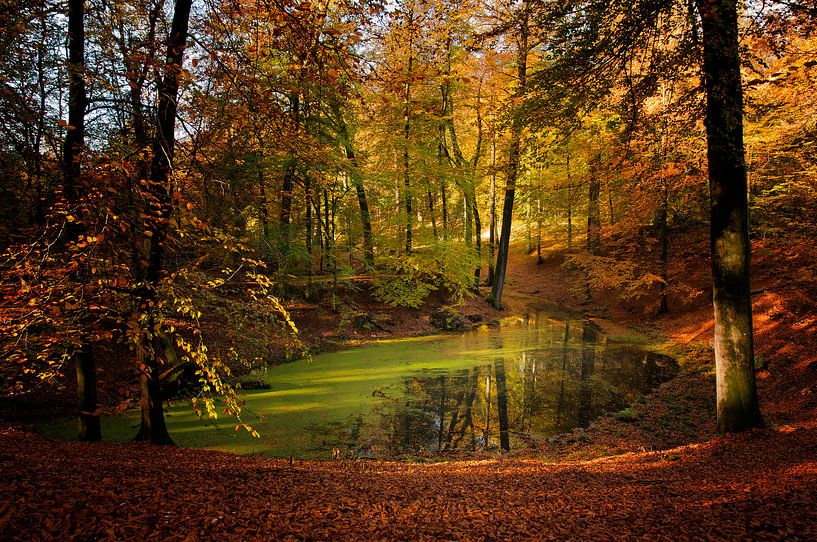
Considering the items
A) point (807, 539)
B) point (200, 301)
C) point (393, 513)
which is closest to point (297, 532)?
point (393, 513)

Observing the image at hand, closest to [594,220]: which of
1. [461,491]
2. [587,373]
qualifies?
[587,373]

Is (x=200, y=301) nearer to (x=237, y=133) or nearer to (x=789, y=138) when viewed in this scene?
(x=237, y=133)

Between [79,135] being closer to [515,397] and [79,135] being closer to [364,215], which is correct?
[515,397]

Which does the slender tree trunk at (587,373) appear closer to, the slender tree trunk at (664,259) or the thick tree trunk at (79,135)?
the slender tree trunk at (664,259)

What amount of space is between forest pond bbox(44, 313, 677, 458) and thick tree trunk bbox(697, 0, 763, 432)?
2871 millimetres

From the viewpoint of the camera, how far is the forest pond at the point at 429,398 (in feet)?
23.6

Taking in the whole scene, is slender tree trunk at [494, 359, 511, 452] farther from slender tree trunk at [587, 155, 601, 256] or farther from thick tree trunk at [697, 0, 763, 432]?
slender tree trunk at [587, 155, 601, 256]

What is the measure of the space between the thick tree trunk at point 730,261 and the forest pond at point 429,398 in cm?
287

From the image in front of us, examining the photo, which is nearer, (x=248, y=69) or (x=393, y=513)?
(x=393, y=513)

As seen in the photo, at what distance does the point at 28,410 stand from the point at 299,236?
9.39 m

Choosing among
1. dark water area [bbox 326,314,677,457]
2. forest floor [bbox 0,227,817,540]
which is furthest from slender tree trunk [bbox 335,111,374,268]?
forest floor [bbox 0,227,817,540]

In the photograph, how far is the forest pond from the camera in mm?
7191

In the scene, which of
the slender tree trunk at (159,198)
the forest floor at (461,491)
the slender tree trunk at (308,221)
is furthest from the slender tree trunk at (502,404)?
the slender tree trunk at (308,221)

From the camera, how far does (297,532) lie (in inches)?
103
